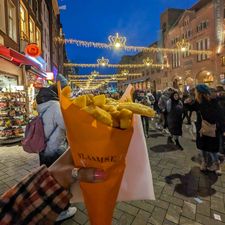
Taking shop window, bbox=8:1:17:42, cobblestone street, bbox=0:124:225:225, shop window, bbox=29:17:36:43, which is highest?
shop window, bbox=29:17:36:43

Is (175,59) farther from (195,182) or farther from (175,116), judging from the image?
(195,182)

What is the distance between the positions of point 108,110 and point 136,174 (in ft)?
1.56

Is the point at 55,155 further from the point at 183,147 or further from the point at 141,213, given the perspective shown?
the point at 183,147

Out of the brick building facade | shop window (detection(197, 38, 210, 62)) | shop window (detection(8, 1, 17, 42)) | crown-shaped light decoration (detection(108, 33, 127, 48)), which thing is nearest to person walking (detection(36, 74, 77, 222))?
shop window (detection(8, 1, 17, 42))

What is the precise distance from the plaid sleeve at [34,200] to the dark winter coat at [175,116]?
270 inches

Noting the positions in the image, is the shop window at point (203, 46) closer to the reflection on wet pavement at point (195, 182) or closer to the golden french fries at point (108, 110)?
the reflection on wet pavement at point (195, 182)

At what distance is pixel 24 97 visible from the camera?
9.68 meters

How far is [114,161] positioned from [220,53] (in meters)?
30.6

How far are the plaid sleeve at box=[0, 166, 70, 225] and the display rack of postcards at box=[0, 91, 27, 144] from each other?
26.4 feet

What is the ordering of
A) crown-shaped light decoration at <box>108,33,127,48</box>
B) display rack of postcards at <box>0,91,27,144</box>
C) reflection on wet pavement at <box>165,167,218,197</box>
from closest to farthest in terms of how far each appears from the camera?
reflection on wet pavement at <box>165,167,218,197</box> → display rack of postcards at <box>0,91,27,144</box> → crown-shaped light decoration at <box>108,33,127,48</box>

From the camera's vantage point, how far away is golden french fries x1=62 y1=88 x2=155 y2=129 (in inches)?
40.3

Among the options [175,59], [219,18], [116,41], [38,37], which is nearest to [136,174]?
[116,41]

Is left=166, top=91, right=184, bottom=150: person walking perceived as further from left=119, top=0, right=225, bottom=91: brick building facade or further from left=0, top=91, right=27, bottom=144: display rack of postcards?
left=119, top=0, right=225, bottom=91: brick building facade

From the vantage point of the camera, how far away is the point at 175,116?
7625 mm
